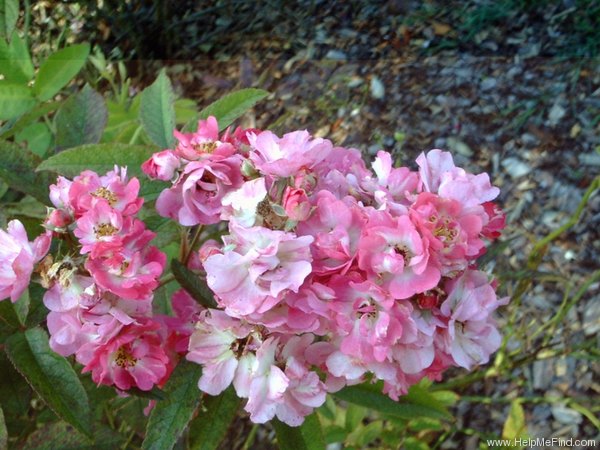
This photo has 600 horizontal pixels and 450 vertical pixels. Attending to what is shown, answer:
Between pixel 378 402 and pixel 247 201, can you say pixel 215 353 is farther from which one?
pixel 378 402

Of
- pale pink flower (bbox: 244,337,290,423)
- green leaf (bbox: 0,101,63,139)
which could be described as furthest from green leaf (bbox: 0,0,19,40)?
pale pink flower (bbox: 244,337,290,423)

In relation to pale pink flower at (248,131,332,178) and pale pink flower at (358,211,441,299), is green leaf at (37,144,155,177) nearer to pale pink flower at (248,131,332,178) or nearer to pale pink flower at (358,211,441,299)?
pale pink flower at (248,131,332,178)

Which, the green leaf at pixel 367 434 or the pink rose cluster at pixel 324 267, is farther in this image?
the green leaf at pixel 367 434

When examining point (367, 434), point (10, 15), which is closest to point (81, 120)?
point (10, 15)

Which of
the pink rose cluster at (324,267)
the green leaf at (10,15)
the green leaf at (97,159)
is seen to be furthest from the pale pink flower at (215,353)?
the green leaf at (10,15)

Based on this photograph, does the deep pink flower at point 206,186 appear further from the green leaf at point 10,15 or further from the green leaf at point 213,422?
the green leaf at point 10,15

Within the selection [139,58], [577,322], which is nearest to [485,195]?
[577,322]

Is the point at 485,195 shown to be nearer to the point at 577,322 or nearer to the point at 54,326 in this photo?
the point at 54,326
